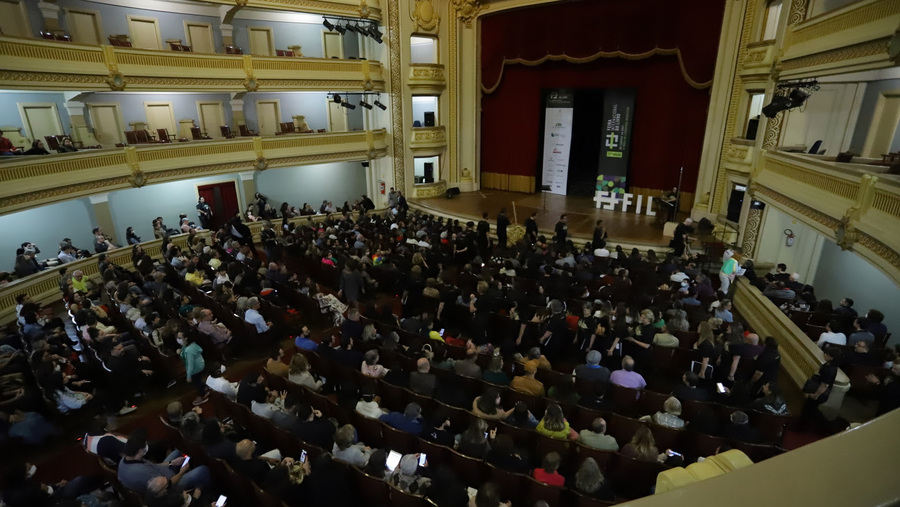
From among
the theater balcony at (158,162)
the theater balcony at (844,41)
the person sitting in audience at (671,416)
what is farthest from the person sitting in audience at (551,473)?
the theater balcony at (158,162)

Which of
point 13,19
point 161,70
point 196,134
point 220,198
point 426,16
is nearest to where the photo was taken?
point 13,19

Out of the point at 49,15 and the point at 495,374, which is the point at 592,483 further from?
the point at 49,15

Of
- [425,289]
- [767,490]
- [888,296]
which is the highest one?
[767,490]

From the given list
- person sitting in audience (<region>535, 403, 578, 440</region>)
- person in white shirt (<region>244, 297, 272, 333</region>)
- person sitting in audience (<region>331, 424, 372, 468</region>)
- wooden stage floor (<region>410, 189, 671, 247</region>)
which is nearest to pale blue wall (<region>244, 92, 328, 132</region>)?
wooden stage floor (<region>410, 189, 671, 247</region>)

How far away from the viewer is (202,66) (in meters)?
14.3

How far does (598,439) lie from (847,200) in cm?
625

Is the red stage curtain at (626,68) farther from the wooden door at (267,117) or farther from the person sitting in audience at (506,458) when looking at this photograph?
the person sitting in audience at (506,458)

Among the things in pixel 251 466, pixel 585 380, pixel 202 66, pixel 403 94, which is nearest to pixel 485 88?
pixel 403 94

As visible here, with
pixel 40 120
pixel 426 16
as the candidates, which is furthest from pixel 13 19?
pixel 426 16

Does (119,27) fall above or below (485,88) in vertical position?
above

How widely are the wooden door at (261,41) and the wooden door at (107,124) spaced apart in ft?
16.5

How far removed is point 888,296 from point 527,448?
925 centimetres

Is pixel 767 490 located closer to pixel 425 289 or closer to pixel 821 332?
pixel 425 289

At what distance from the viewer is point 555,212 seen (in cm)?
1628
